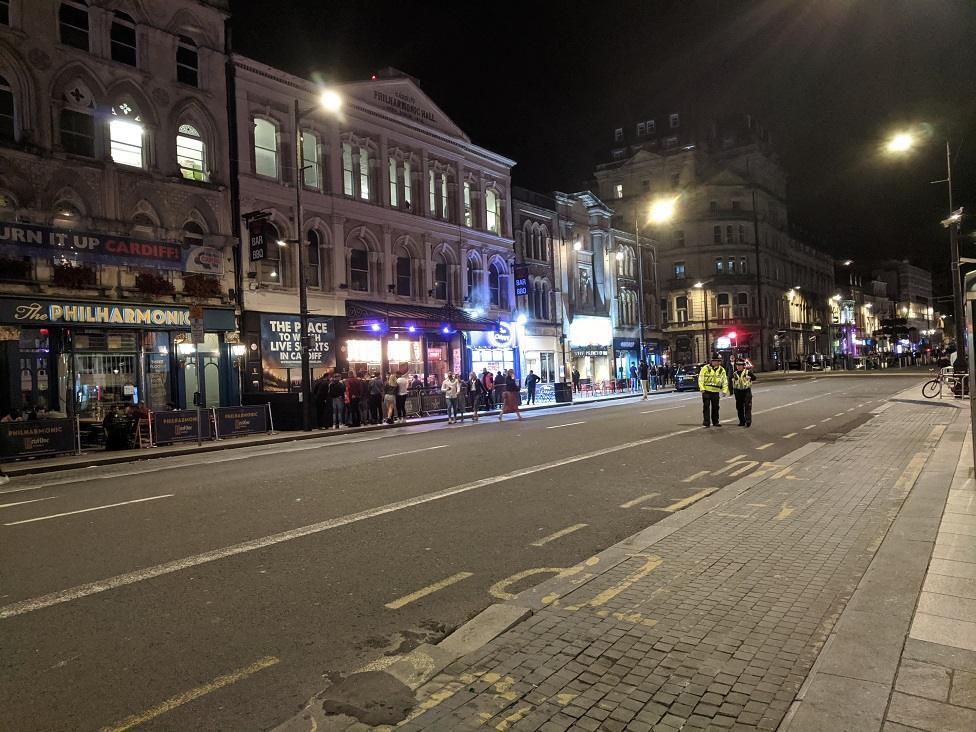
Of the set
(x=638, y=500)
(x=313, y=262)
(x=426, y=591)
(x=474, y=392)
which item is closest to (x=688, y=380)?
(x=474, y=392)

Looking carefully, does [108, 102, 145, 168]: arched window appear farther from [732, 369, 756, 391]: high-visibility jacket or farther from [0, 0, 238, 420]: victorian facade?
[732, 369, 756, 391]: high-visibility jacket

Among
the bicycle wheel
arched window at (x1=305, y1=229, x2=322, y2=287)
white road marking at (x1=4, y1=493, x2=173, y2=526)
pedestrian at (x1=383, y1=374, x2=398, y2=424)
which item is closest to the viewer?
white road marking at (x1=4, y1=493, x2=173, y2=526)

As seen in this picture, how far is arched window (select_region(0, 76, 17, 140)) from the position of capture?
19.8 metres

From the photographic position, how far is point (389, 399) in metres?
24.0

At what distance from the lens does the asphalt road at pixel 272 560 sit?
3893mm

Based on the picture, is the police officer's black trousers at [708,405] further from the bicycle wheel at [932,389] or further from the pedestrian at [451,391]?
the bicycle wheel at [932,389]

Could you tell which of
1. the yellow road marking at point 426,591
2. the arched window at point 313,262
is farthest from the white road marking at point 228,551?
the arched window at point 313,262

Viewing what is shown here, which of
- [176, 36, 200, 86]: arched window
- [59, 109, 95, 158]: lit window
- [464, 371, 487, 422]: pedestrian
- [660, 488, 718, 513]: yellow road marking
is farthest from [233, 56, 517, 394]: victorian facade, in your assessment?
[660, 488, 718, 513]: yellow road marking

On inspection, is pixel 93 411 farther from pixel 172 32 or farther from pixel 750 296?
pixel 750 296

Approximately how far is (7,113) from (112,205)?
12.2ft

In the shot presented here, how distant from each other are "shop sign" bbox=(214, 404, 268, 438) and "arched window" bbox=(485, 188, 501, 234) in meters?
21.7

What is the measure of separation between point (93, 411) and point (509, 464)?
15.7 m

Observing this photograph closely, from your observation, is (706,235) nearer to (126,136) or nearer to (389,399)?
(389,399)

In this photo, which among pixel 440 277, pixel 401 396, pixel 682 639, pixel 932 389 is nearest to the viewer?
pixel 682 639
